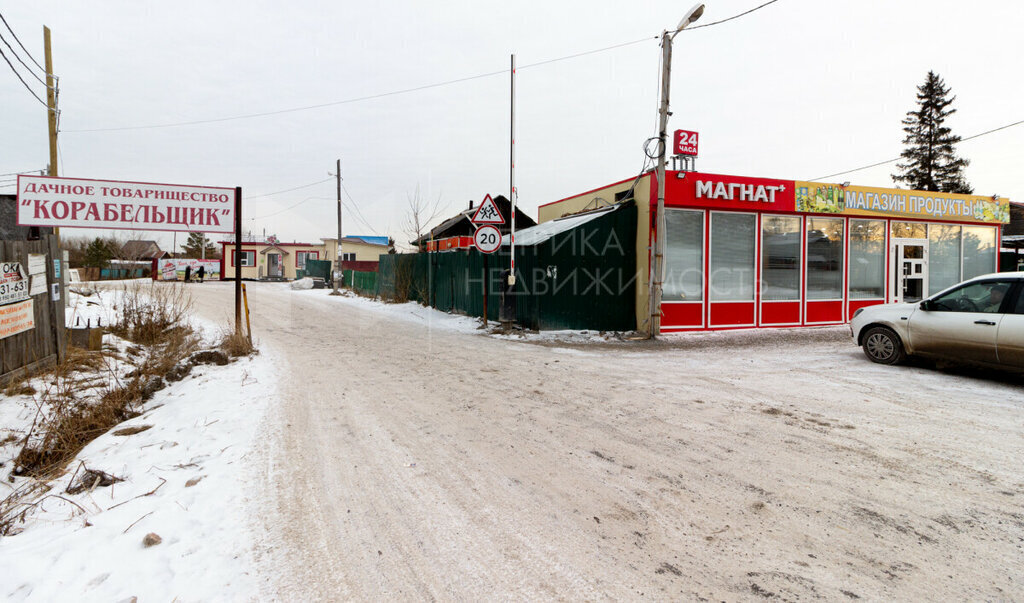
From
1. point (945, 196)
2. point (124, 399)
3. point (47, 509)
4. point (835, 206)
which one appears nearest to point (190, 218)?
point (124, 399)

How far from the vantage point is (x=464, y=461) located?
4.19m

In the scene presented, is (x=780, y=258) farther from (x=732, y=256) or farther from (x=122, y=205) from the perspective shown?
(x=122, y=205)

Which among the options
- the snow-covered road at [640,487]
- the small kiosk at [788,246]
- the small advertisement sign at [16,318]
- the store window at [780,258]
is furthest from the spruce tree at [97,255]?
the store window at [780,258]

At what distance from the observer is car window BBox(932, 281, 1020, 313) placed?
6.86 meters

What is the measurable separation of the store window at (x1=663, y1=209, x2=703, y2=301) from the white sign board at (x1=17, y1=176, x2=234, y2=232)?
9728 millimetres

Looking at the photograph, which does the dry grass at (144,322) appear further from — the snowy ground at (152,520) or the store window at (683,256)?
the store window at (683,256)

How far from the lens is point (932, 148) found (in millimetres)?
41469

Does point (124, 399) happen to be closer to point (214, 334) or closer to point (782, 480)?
point (214, 334)

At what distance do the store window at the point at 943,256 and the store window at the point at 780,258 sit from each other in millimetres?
5156

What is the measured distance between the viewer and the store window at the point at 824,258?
13664 mm

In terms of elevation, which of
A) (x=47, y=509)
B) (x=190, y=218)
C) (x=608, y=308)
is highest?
(x=190, y=218)

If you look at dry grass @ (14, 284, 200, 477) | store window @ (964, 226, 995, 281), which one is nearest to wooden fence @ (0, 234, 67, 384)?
dry grass @ (14, 284, 200, 477)

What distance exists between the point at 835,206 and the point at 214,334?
15916mm

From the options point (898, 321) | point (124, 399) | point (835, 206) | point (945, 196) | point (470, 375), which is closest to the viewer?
point (124, 399)
